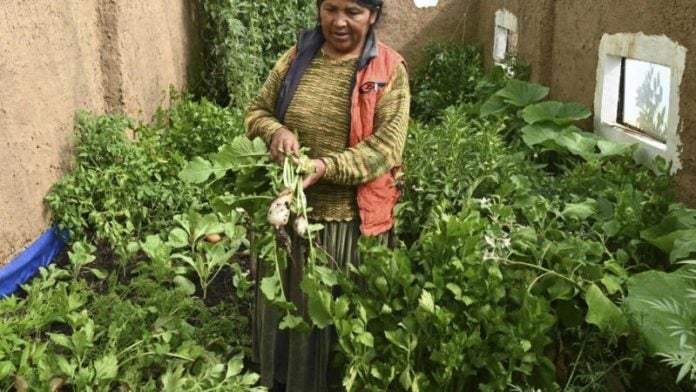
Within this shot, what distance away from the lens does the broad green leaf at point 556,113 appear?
5.02 m

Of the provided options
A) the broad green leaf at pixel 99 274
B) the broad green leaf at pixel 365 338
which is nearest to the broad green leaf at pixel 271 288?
the broad green leaf at pixel 365 338

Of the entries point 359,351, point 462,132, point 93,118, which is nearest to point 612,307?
point 359,351

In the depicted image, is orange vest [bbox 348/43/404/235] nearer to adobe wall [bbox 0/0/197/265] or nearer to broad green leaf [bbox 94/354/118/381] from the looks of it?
broad green leaf [bbox 94/354/118/381]

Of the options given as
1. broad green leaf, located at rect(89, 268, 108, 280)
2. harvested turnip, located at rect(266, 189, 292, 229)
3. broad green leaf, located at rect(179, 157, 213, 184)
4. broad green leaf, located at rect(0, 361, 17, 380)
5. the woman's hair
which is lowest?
broad green leaf, located at rect(89, 268, 108, 280)

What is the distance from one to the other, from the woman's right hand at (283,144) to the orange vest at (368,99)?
0.12 m

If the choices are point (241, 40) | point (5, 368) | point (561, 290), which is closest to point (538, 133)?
point (561, 290)

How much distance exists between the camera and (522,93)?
5801 millimetres

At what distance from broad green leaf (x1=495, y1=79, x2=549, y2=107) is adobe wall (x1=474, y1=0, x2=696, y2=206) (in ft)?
0.47

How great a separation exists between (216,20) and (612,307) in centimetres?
594

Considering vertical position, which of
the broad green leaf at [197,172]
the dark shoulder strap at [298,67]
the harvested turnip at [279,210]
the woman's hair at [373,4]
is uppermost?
the woman's hair at [373,4]

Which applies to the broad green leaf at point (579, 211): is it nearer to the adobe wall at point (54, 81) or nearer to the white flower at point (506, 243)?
the white flower at point (506, 243)

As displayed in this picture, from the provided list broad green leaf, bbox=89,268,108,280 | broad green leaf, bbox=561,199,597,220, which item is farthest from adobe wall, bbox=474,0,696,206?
broad green leaf, bbox=89,268,108,280

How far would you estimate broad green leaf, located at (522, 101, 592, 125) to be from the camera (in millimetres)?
5020

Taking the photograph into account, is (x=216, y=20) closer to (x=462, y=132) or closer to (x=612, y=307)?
(x=462, y=132)
